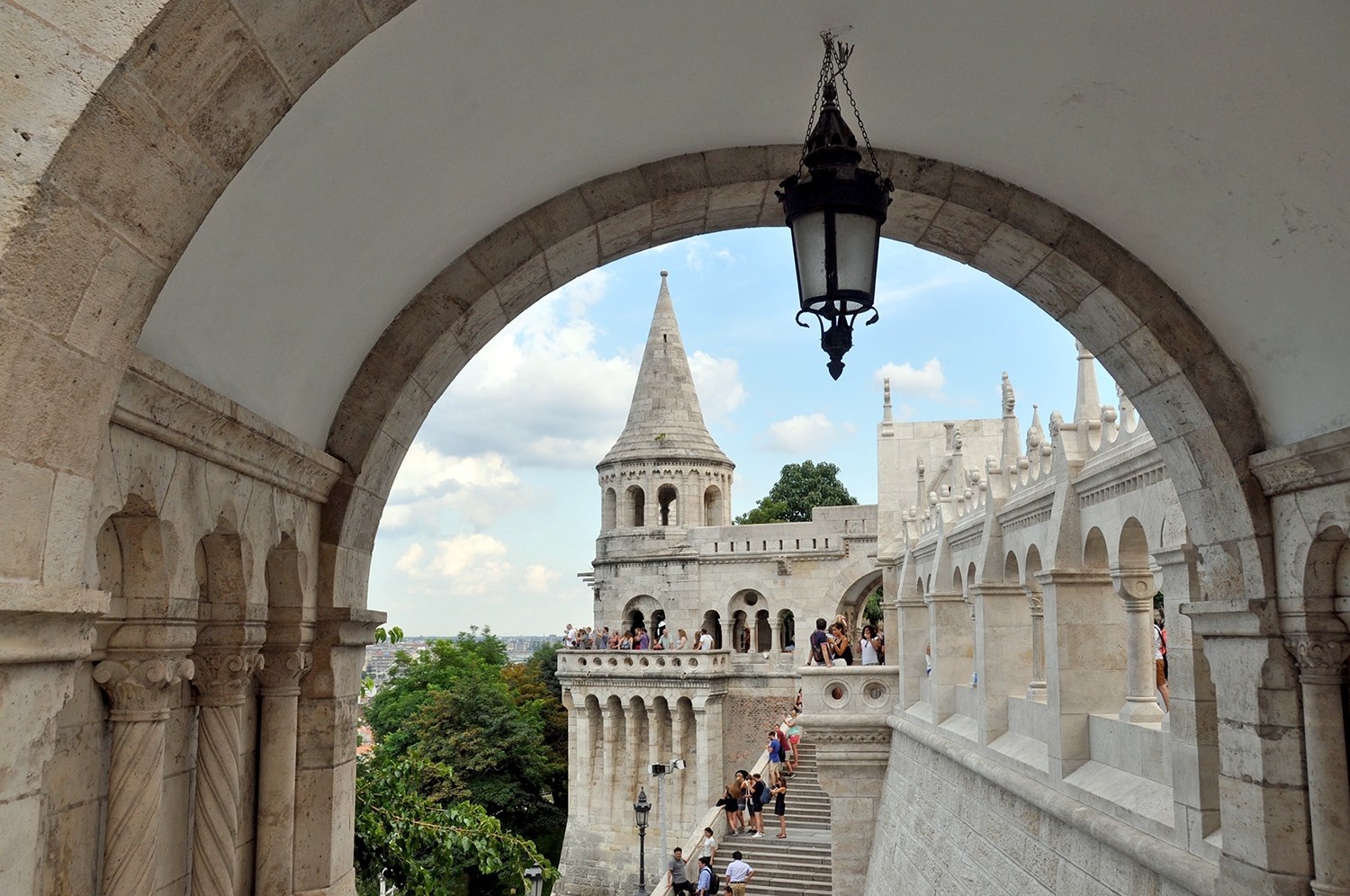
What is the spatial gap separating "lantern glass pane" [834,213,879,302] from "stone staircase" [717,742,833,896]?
50.0 feet

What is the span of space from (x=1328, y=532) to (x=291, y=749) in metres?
4.02

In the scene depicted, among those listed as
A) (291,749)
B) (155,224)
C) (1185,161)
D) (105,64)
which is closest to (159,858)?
(291,749)

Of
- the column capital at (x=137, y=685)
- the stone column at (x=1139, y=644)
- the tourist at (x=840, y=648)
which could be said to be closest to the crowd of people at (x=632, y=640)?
the tourist at (x=840, y=648)

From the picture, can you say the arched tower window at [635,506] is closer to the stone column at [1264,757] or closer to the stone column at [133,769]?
the stone column at [1264,757]

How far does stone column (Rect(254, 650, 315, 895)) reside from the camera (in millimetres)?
4344

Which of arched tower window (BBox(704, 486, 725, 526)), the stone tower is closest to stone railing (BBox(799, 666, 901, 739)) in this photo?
the stone tower

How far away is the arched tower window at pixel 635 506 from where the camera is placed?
35.9m

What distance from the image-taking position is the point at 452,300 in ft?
15.5

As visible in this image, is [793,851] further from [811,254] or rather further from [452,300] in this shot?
[811,254]

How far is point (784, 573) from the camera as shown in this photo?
34000mm

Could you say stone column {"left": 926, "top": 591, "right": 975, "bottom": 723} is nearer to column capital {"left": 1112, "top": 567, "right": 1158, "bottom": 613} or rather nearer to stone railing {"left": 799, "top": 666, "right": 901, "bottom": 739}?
stone railing {"left": 799, "top": 666, "right": 901, "bottom": 739}

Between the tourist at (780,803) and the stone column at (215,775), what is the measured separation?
57.0ft

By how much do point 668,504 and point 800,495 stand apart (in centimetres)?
1543

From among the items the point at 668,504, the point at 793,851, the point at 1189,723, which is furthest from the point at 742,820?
the point at 668,504
